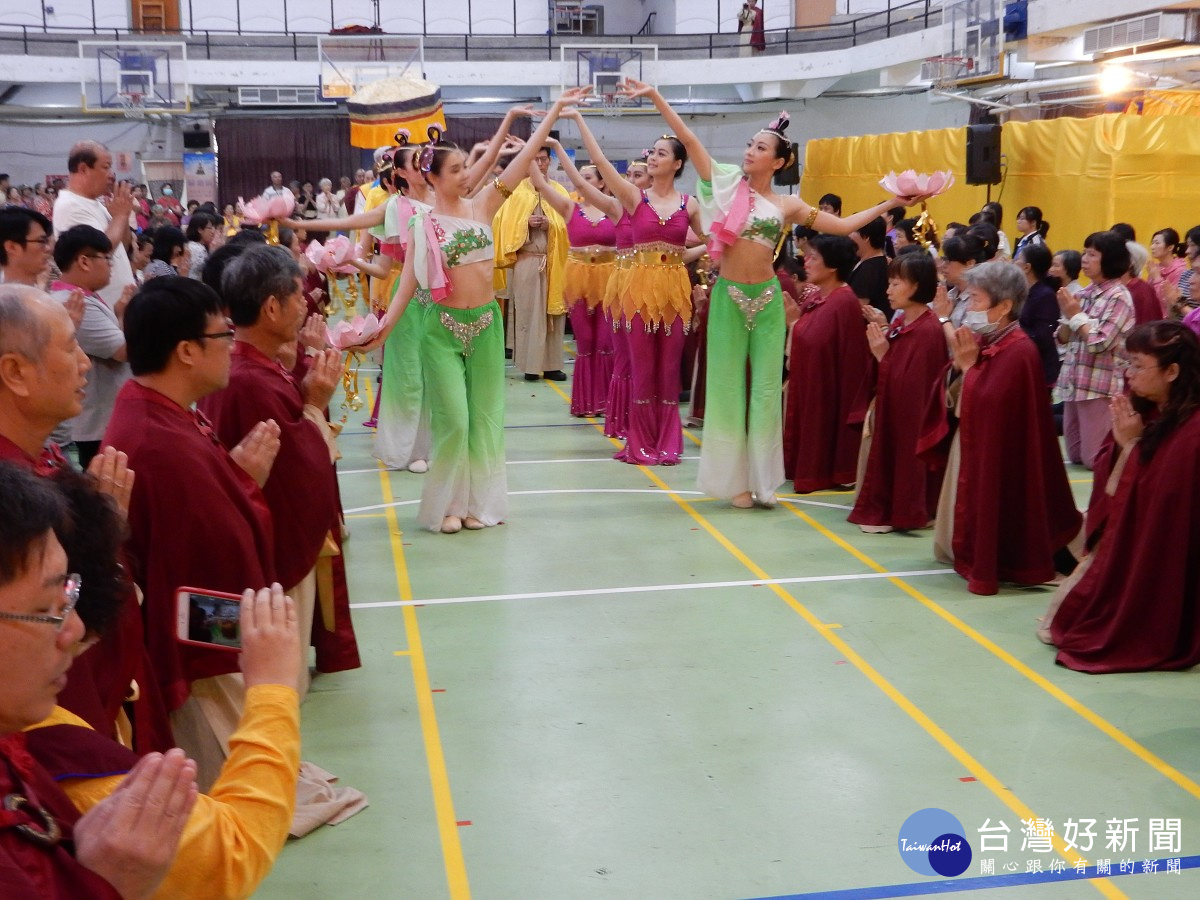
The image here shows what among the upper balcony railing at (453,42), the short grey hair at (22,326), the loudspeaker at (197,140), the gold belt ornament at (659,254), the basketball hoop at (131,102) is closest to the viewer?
the short grey hair at (22,326)

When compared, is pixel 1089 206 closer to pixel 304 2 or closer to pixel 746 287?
pixel 746 287

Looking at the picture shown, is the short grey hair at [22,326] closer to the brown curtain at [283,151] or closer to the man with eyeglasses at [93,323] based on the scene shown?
the man with eyeglasses at [93,323]

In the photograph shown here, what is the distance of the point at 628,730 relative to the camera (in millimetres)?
3953

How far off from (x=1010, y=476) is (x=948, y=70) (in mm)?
13519

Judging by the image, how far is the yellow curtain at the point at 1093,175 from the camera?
39.9 feet

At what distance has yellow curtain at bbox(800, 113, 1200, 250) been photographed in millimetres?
12148

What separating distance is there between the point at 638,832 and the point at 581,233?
21.5 ft

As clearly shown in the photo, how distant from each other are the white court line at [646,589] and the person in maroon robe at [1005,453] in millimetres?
389

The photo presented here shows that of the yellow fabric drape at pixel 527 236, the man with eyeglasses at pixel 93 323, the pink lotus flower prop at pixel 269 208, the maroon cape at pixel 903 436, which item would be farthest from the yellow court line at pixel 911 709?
the yellow fabric drape at pixel 527 236

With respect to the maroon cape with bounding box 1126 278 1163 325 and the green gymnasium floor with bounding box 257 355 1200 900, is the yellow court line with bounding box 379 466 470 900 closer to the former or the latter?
the green gymnasium floor with bounding box 257 355 1200 900

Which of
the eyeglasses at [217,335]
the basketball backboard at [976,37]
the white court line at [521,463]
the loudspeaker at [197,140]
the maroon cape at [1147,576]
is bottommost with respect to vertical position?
the white court line at [521,463]

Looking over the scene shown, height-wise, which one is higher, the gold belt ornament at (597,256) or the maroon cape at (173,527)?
the gold belt ornament at (597,256)

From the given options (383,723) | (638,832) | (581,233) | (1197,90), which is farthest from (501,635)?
(1197,90)

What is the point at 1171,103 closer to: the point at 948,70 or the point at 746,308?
the point at 948,70
